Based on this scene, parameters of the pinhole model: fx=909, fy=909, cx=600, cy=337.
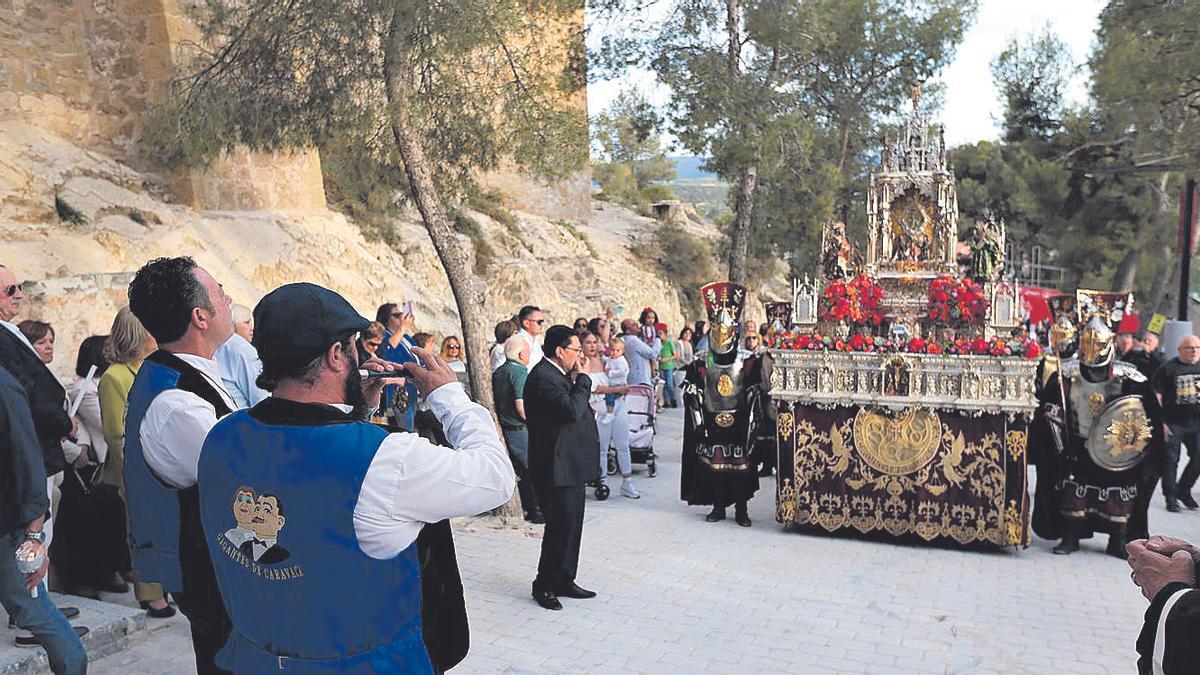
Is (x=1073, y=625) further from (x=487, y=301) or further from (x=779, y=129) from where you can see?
(x=487, y=301)

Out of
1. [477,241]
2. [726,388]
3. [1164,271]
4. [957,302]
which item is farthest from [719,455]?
[1164,271]

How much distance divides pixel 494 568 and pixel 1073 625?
13.7 ft

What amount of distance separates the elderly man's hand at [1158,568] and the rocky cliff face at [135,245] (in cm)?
989

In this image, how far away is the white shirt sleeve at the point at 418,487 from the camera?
7.17 ft

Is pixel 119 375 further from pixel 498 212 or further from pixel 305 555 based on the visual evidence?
pixel 498 212

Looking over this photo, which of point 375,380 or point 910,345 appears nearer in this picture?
point 375,380

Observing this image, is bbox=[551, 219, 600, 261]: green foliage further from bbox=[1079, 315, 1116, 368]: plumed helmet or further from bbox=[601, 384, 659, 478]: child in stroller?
bbox=[1079, 315, 1116, 368]: plumed helmet

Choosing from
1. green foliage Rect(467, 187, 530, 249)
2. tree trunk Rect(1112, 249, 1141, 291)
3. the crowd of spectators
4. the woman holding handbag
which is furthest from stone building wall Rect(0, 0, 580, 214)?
tree trunk Rect(1112, 249, 1141, 291)

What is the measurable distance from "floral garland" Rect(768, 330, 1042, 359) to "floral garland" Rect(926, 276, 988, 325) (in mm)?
235

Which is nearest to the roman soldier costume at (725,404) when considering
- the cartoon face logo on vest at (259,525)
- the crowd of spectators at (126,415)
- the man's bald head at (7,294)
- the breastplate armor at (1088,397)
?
the crowd of spectators at (126,415)

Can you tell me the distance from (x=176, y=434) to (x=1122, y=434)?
7.19m

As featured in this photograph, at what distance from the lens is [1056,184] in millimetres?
26438

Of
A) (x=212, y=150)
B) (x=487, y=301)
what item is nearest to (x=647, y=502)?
(x=212, y=150)

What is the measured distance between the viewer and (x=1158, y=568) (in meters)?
2.72
